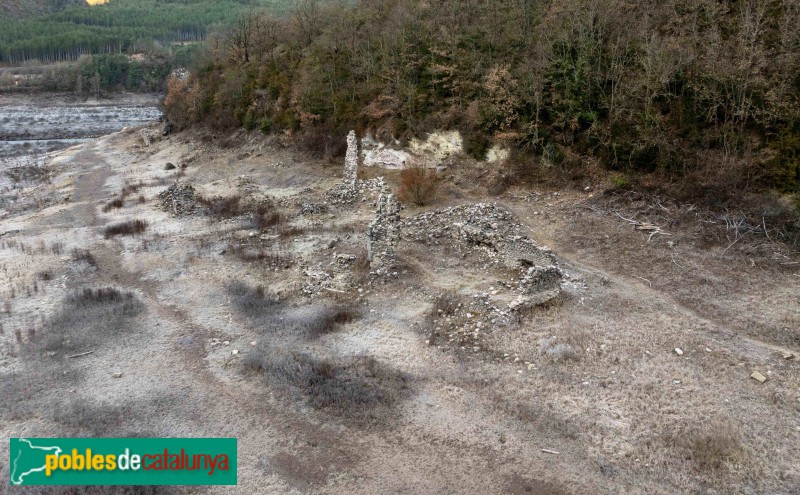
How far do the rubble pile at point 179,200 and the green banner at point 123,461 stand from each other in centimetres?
2180

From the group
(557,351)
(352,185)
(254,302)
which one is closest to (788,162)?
(557,351)

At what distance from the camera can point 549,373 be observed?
15688mm

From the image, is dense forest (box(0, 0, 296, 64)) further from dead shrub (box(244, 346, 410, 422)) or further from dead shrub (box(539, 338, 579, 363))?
dead shrub (box(539, 338, 579, 363))

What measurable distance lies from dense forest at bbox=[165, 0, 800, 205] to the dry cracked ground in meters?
3.87

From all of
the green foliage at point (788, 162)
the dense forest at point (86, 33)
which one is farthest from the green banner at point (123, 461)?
the dense forest at point (86, 33)

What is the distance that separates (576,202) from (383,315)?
45.8ft

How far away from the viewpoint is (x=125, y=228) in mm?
31109

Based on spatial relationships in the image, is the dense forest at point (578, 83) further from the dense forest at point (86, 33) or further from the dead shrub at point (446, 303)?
the dense forest at point (86, 33)

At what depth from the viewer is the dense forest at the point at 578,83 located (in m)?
26.3

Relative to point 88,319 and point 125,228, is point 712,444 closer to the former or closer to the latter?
point 88,319

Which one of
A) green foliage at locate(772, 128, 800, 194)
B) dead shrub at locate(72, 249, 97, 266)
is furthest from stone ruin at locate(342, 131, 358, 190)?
green foliage at locate(772, 128, 800, 194)

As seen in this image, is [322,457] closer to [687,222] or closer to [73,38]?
[687,222]

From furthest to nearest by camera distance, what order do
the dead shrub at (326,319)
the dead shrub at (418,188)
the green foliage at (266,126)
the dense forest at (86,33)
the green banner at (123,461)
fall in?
the dense forest at (86,33), the green foliage at (266,126), the dead shrub at (418,188), the dead shrub at (326,319), the green banner at (123,461)

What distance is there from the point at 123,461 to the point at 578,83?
29235 mm
